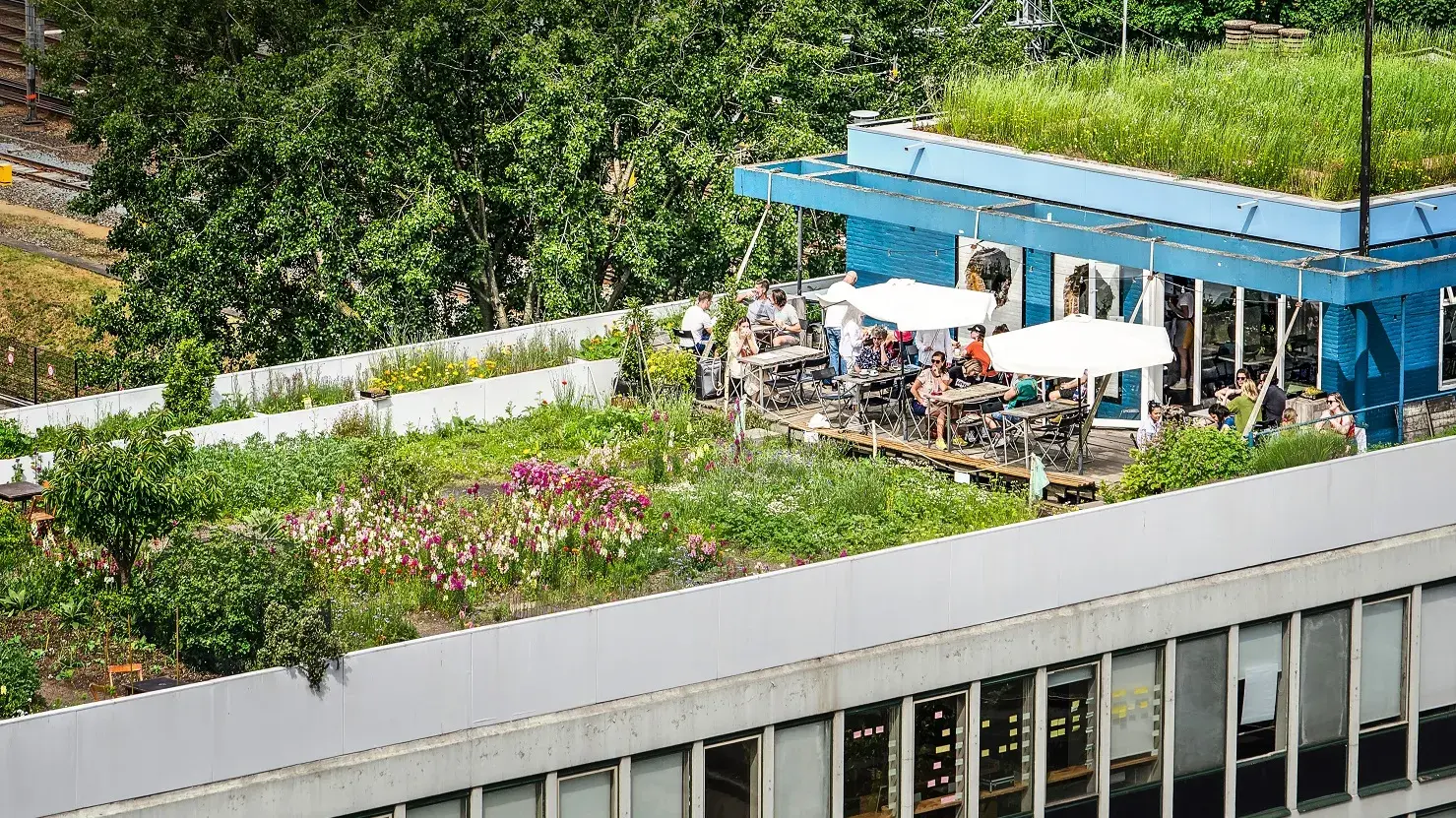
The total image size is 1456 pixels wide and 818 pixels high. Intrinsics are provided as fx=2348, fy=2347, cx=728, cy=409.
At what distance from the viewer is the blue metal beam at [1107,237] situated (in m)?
24.8

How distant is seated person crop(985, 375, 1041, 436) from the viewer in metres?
25.6

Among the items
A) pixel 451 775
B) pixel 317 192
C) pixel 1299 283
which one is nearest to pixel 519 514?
pixel 451 775

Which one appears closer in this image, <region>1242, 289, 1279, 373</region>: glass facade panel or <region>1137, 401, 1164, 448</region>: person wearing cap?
<region>1137, 401, 1164, 448</region>: person wearing cap

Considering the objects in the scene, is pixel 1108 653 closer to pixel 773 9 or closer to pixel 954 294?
pixel 954 294

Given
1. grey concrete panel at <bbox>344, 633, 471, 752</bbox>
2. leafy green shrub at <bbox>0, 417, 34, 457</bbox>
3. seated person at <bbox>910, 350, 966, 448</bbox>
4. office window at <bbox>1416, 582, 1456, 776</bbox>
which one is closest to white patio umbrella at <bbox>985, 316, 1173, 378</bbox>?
seated person at <bbox>910, 350, 966, 448</bbox>

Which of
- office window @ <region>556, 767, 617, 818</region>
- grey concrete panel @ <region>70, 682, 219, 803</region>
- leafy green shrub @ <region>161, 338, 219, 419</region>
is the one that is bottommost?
office window @ <region>556, 767, 617, 818</region>

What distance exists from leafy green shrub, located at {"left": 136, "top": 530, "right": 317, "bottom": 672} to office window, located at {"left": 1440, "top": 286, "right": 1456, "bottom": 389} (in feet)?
44.8

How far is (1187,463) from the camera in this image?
23.7 m

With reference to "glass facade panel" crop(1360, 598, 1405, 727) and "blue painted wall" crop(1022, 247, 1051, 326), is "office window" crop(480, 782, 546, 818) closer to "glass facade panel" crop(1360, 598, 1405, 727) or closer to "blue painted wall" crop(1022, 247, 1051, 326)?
"glass facade panel" crop(1360, 598, 1405, 727)

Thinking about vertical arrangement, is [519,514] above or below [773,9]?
below

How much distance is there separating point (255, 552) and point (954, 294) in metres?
9.29

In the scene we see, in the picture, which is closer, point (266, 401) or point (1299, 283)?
point (1299, 283)

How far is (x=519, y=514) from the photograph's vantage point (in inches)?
930

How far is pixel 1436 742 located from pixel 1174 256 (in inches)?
235
